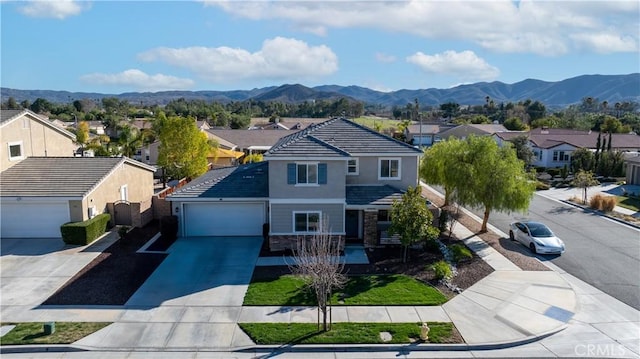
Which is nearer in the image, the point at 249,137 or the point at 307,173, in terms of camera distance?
the point at 307,173

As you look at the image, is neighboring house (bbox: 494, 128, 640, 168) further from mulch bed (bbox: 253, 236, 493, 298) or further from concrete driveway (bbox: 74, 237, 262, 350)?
concrete driveway (bbox: 74, 237, 262, 350)

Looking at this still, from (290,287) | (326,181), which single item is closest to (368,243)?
(326,181)

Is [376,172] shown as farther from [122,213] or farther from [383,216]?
[122,213]

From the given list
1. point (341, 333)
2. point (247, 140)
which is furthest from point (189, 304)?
point (247, 140)

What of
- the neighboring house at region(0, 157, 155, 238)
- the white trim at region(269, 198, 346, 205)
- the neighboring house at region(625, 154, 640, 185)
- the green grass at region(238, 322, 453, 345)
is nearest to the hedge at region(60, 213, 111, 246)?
the neighboring house at region(0, 157, 155, 238)

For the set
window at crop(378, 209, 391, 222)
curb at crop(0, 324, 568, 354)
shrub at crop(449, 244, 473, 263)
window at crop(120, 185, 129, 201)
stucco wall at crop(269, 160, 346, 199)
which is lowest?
curb at crop(0, 324, 568, 354)

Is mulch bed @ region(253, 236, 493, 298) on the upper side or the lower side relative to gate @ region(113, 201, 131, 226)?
lower

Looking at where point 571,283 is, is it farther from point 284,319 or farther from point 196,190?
point 196,190
